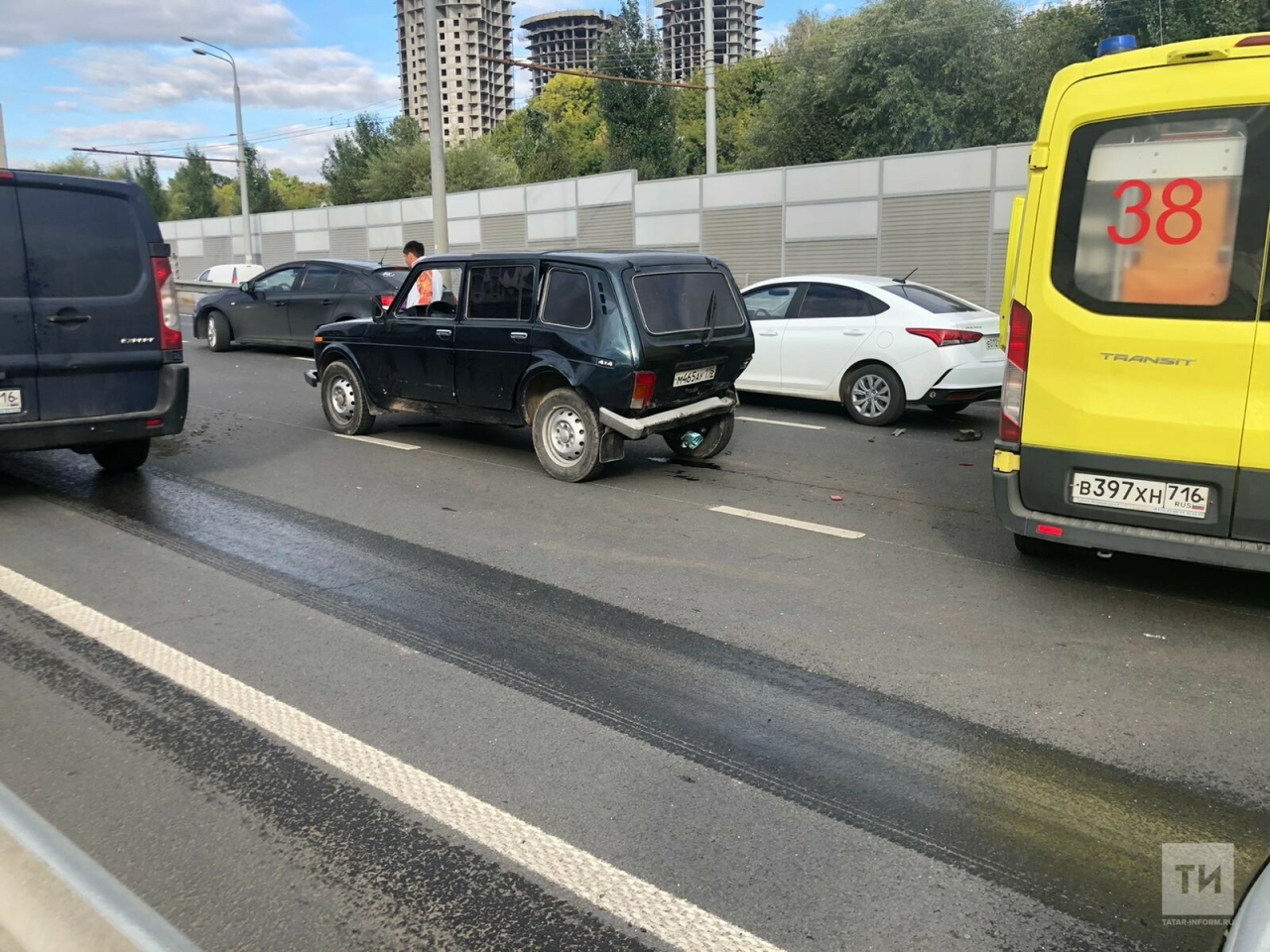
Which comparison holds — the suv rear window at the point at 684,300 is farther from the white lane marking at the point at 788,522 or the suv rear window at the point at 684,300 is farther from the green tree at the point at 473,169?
the green tree at the point at 473,169

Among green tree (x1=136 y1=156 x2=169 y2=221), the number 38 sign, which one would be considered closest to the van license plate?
the number 38 sign

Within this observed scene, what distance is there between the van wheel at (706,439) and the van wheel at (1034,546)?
336 cm

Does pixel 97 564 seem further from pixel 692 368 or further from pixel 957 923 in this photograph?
pixel 957 923

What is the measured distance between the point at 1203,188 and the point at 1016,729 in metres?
2.65

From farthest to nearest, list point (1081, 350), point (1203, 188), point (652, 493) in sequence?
point (652, 493) → point (1081, 350) → point (1203, 188)

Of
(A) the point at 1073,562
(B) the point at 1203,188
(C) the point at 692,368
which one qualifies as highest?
(B) the point at 1203,188

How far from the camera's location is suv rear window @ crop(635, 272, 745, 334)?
8.16 meters

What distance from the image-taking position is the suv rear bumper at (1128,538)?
4.92 metres

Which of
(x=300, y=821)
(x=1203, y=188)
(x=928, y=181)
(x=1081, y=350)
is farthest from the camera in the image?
(x=928, y=181)

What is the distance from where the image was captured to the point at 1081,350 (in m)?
5.19

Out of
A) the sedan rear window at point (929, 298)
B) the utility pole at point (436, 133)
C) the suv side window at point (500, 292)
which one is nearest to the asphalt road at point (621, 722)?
the suv side window at point (500, 292)

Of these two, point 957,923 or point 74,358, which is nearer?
point 957,923

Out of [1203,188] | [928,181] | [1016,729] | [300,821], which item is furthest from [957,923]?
[928,181]
